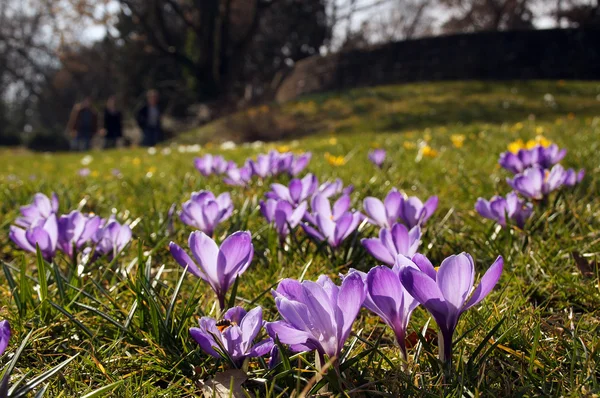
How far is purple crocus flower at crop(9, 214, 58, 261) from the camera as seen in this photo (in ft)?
4.83

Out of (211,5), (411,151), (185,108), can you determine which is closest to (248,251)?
(411,151)

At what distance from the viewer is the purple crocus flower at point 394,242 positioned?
122 cm

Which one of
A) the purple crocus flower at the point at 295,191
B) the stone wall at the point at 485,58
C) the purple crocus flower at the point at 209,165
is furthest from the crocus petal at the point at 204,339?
the stone wall at the point at 485,58

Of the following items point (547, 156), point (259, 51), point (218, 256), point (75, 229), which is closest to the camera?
point (218, 256)

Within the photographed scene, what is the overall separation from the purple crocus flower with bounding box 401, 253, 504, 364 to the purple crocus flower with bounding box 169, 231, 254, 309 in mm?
388

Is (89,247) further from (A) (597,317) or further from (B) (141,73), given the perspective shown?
(B) (141,73)

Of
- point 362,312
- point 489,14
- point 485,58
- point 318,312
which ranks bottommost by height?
point 362,312

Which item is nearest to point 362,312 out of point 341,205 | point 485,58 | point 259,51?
point 341,205

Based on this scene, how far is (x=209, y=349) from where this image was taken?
3.23 ft

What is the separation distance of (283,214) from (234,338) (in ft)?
2.24

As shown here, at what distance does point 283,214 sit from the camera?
5.29 feet

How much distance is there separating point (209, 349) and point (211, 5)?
25.3 metres

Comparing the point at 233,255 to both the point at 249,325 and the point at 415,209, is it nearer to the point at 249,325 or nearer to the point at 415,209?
the point at 249,325

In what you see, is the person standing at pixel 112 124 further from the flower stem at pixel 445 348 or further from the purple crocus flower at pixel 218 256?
the flower stem at pixel 445 348
